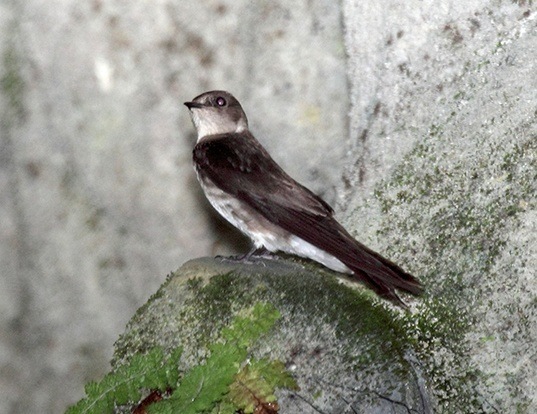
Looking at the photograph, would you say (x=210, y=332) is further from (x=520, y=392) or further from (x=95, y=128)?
(x=95, y=128)

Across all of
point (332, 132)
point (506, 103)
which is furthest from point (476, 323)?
point (332, 132)

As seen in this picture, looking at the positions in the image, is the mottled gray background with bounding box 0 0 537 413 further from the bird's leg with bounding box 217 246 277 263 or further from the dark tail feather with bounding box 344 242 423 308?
the bird's leg with bounding box 217 246 277 263

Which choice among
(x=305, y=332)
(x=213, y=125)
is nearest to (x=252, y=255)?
(x=213, y=125)

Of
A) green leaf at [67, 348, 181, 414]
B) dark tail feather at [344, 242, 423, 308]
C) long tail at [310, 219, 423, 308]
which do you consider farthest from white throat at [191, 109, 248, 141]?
green leaf at [67, 348, 181, 414]

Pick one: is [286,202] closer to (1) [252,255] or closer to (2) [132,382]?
(1) [252,255]

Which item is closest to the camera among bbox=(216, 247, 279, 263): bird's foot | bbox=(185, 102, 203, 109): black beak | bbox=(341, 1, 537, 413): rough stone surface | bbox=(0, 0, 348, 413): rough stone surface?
bbox=(341, 1, 537, 413): rough stone surface
